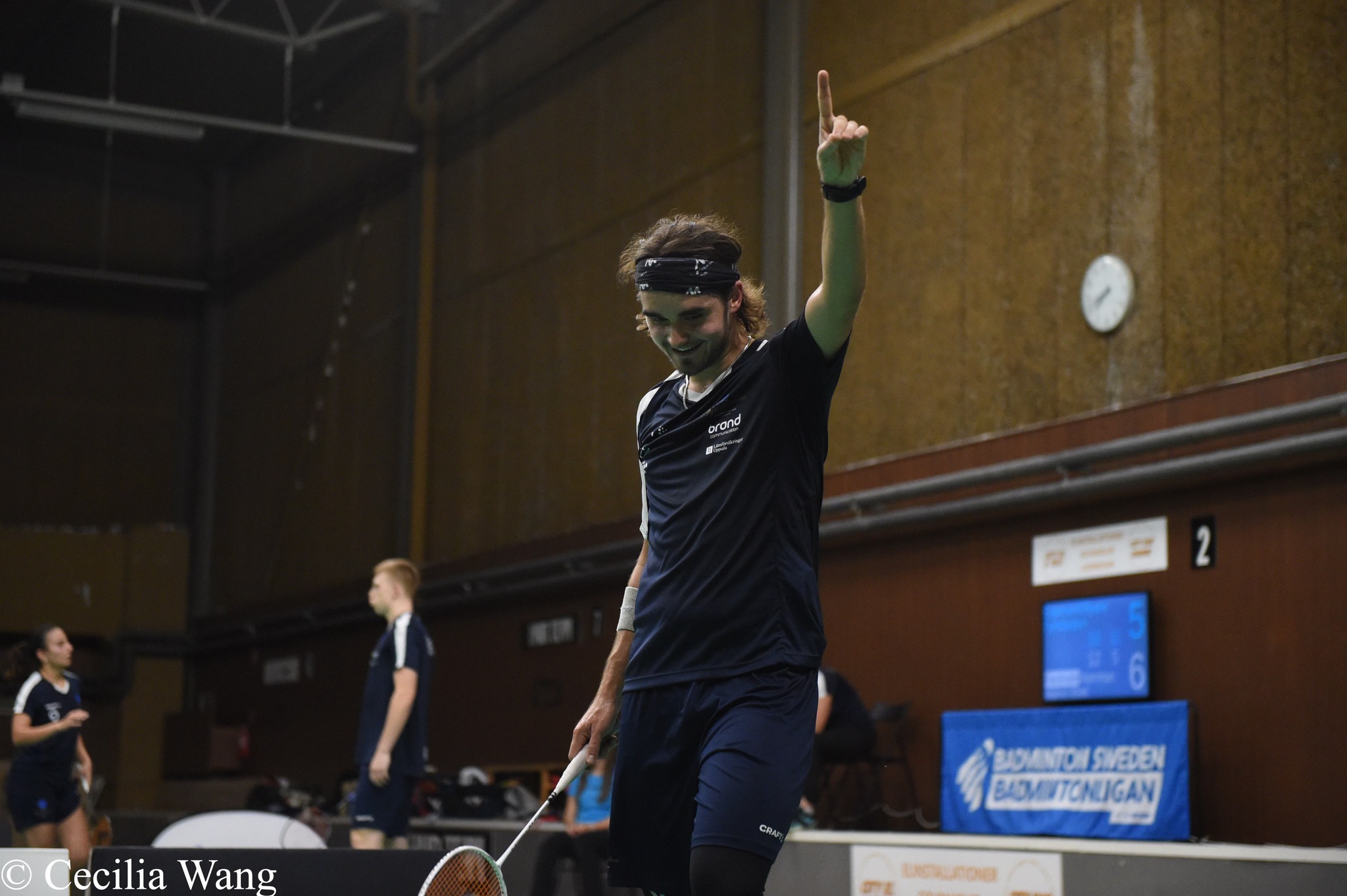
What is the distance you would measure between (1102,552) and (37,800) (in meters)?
5.93

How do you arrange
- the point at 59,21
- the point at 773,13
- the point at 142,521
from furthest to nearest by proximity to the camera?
the point at 142,521 → the point at 59,21 → the point at 773,13

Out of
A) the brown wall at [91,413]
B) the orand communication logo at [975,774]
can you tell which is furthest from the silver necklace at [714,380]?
the brown wall at [91,413]

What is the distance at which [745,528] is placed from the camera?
2619 millimetres

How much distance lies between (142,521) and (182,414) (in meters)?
1.53

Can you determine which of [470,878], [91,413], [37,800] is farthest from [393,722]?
[91,413]

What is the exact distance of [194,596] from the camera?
19.9 meters

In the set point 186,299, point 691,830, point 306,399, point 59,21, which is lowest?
point 691,830

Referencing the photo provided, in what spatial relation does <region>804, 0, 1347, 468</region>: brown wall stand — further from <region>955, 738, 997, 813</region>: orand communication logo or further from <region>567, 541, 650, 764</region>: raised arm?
<region>567, 541, 650, 764</region>: raised arm

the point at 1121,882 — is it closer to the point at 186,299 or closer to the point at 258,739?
the point at 258,739

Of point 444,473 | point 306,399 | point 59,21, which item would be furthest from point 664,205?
point 59,21

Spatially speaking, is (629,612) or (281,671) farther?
(281,671)

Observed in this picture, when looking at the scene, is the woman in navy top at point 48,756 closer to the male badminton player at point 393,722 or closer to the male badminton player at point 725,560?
the male badminton player at point 393,722

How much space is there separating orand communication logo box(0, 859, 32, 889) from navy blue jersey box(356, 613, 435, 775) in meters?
3.85

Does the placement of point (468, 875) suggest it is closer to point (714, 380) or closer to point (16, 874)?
point (16, 874)
